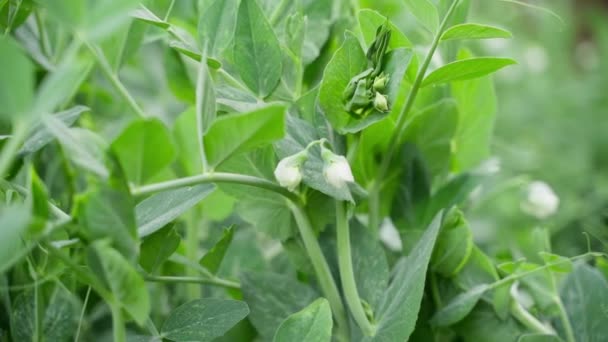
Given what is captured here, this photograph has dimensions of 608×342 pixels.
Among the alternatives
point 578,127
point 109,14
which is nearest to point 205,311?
point 109,14

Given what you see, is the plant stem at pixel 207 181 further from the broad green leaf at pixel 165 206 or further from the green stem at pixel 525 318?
the green stem at pixel 525 318

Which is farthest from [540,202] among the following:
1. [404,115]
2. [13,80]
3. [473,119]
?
[13,80]

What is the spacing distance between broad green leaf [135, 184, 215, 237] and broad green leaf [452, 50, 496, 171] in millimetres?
230

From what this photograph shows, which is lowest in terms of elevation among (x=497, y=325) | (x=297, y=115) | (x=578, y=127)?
(x=578, y=127)

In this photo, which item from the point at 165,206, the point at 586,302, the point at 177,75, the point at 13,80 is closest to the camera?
the point at 13,80

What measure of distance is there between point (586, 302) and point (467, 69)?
19 centimetres

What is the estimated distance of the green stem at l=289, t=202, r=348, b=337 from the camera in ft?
1.33

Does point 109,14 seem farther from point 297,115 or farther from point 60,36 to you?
point 60,36

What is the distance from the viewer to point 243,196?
428 millimetres

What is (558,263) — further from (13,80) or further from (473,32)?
(13,80)

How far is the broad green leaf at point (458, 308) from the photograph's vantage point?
17.0 inches

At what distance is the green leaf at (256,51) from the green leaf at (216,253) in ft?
0.27

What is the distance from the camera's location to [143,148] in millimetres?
301

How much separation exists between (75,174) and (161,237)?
7.6 inches
